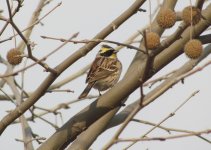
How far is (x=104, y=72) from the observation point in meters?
8.20

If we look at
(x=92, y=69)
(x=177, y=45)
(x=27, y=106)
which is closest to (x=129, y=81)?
(x=177, y=45)

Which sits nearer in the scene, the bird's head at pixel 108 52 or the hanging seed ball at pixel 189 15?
the hanging seed ball at pixel 189 15

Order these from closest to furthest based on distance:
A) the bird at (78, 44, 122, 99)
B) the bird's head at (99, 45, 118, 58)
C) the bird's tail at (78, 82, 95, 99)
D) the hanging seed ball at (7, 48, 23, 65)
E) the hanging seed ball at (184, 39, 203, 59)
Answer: the hanging seed ball at (184, 39, 203, 59), the hanging seed ball at (7, 48, 23, 65), the bird's tail at (78, 82, 95, 99), the bird at (78, 44, 122, 99), the bird's head at (99, 45, 118, 58)

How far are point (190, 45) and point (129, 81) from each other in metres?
0.88

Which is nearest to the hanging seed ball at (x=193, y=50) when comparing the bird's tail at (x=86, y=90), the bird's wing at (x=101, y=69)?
the bird's tail at (x=86, y=90)

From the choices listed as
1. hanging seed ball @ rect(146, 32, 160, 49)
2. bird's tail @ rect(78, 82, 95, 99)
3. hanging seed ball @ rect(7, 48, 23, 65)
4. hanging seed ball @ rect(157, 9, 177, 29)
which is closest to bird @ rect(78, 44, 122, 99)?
bird's tail @ rect(78, 82, 95, 99)

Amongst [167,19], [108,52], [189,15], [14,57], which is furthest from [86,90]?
[189,15]

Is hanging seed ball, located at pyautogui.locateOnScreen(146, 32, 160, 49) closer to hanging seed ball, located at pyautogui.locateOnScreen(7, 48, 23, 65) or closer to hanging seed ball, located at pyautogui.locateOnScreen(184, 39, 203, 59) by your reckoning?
hanging seed ball, located at pyautogui.locateOnScreen(184, 39, 203, 59)

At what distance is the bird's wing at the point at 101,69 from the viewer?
7.91m

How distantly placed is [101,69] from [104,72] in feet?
0.25

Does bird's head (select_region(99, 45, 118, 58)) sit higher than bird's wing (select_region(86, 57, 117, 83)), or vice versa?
bird's head (select_region(99, 45, 118, 58))

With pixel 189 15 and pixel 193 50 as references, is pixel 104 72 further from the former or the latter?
pixel 193 50

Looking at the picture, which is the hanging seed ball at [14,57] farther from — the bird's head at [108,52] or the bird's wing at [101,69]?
the bird's head at [108,52]

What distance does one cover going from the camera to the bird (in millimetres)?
7910
